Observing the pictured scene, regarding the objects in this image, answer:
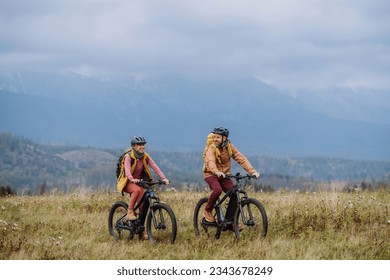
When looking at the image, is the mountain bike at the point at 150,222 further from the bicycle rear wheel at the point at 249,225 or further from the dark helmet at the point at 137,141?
the bicycle rear wheel at the point at 249,225

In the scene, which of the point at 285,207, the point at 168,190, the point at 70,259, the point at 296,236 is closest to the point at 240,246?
the point at 296,236

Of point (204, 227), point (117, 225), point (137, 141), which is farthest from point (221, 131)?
point (117, 225)

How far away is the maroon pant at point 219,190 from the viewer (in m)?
12.4

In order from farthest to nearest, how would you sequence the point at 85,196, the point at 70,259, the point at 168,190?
1. the point at 168,190
2. the point at 85,196
3. the point at 70,259

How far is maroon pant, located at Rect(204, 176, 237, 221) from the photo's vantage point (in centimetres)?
1240

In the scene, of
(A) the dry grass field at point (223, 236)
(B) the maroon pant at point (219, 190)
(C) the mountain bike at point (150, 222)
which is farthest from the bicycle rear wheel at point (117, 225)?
(B) the maroon pant at point (219, 190)

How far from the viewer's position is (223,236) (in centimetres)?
1282

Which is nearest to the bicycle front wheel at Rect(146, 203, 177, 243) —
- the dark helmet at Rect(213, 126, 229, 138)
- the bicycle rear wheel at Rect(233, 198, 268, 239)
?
the bicycle rear wheel at Rect(233, 198, 268, 239)

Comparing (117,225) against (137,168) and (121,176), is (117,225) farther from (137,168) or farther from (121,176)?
(137,168)

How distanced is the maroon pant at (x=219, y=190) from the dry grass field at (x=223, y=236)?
23.9 inches

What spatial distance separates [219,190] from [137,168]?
6.65 ft

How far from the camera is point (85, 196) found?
65.8ft
